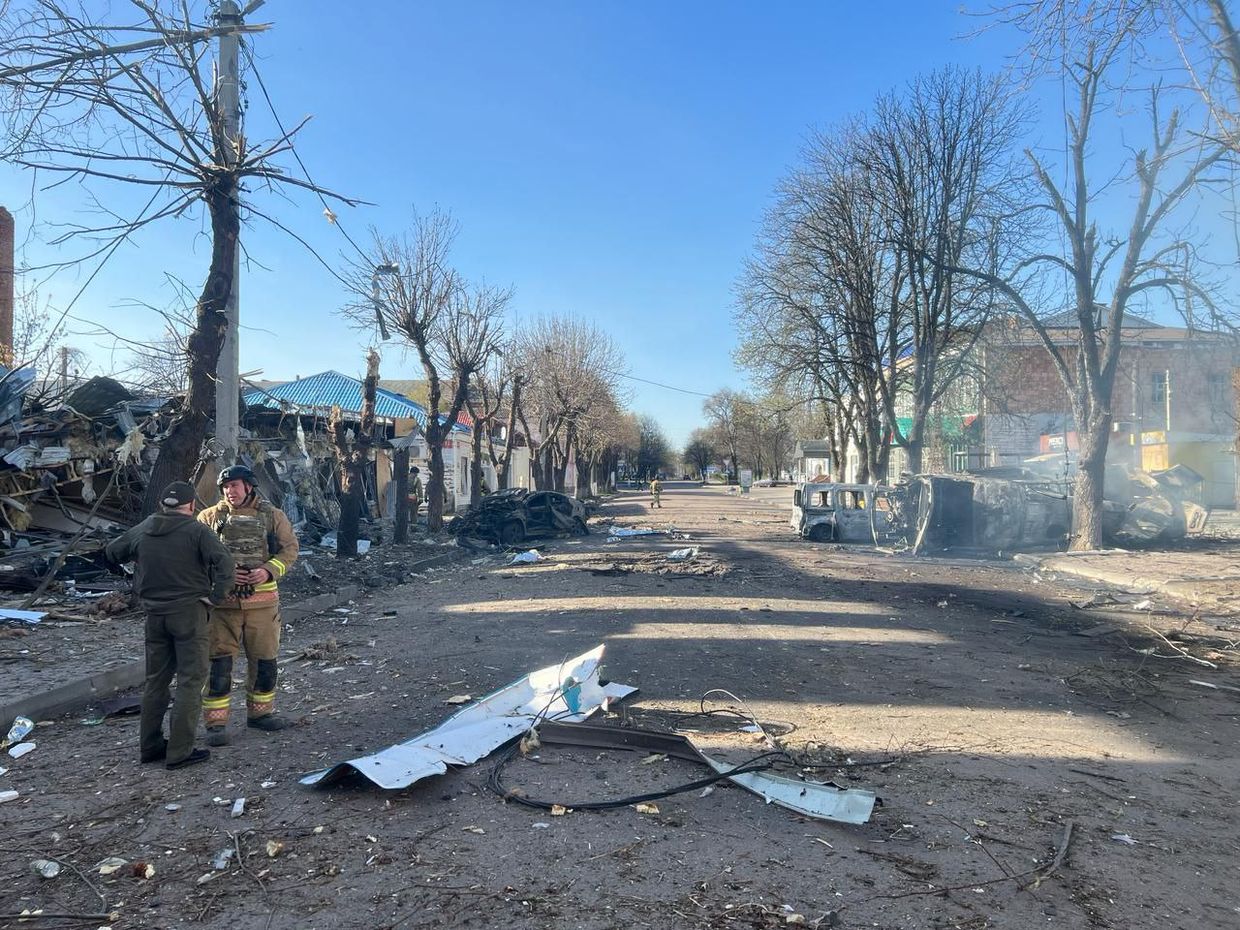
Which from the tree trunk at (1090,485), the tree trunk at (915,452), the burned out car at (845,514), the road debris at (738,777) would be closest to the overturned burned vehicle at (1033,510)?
the burned out car at (845,514)

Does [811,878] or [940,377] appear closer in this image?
[811,878]

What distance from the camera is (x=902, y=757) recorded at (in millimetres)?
4984

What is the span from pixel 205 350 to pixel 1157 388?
136ft

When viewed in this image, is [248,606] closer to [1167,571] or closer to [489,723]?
[489,723]

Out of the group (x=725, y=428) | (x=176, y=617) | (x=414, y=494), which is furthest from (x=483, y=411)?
(x=725, y=428)

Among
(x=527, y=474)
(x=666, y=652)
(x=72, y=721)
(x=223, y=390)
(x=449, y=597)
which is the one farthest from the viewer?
(x=527, y=474)

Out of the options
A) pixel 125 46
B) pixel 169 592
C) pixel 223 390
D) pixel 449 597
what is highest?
pixel 125 46

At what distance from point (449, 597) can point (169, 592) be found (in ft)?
26.5

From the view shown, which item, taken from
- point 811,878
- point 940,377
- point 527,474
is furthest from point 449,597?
point 527,474

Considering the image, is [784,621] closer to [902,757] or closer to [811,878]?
[902,757]

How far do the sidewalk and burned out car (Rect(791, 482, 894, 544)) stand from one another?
4.17 m

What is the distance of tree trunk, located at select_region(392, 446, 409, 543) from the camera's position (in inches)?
766

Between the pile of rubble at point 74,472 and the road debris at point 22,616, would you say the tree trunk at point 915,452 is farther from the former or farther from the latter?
the road debris at point 22,616

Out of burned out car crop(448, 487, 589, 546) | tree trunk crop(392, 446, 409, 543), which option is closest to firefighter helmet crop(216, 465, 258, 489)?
tree trunk crop(392, 446, 409, 543)
